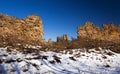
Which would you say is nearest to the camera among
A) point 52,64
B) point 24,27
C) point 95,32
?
point 52,64

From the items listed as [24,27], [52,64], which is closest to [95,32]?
[24,27]

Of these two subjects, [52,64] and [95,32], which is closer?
[52,64]

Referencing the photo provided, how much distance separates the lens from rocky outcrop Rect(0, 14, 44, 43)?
3028 centimetres

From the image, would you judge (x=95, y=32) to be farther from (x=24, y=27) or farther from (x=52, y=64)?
(x=52, y=64)

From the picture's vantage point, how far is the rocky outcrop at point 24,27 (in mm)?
30281

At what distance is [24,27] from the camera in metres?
33.0

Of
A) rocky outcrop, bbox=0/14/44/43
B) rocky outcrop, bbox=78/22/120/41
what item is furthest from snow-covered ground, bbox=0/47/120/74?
rocky outcrop, bbox=78/22/120/41

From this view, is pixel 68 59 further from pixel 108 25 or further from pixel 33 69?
pixel 108 25

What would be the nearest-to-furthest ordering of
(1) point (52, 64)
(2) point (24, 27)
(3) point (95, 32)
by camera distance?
(1) point (52, 64) < (2) point (24, 27) < (3) point (95, 32)

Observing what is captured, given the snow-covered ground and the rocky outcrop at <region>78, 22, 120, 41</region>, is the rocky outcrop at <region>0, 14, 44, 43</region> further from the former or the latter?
the rocky outcrop at <region>78, 22, 120, 41</region>

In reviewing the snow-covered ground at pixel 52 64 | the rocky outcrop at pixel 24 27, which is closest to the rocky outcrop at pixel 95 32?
the rocky outcrop at pixel 24 27

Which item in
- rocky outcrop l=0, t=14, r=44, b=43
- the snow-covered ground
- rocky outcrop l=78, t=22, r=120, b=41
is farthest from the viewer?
rocky outcrop l=78, t=22, r=120, b=41

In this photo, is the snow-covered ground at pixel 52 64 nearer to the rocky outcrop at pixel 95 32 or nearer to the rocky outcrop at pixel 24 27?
the rocky outcrop at pixel 24 27

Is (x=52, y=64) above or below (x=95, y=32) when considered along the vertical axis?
below
